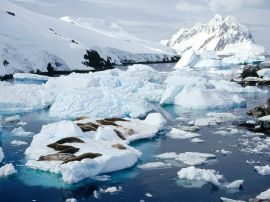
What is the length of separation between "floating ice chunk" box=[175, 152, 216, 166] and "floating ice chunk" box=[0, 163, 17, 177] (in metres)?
6.13

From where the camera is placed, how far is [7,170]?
15.6 metres

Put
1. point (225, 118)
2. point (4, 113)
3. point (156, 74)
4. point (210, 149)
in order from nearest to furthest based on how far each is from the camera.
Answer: point (210, 149)
point (225, 118)
point (4, 113)
point (156, 74)

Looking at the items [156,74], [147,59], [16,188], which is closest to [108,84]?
[156,74]

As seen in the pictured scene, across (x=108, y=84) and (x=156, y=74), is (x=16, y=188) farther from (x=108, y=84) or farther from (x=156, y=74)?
(x=156, y=74)

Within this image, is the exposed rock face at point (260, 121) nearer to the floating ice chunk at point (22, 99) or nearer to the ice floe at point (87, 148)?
the ice floe at point (87, 148)

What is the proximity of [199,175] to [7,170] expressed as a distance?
6620 mm

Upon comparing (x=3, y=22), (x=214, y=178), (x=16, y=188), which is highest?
(x=3, y=22)

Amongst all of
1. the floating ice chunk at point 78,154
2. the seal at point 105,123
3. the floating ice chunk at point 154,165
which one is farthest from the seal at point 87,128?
the floating ice chunk at point 154,165

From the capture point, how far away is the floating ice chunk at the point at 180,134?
21.2m

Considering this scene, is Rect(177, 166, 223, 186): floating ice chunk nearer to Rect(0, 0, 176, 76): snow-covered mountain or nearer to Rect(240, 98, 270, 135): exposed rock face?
Rect(240, 98, 270, 135): exposed rock face

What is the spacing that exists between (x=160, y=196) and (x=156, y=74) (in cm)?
3118

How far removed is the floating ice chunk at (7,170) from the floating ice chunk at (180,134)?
27.0ft

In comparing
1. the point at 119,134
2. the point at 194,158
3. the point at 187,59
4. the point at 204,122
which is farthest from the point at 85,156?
the point at 187,59

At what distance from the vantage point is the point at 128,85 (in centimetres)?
3641
